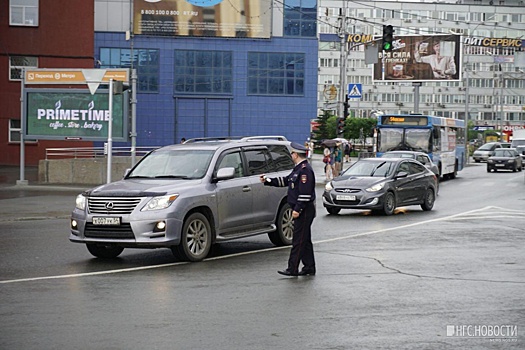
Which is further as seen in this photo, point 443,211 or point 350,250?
point 443,211

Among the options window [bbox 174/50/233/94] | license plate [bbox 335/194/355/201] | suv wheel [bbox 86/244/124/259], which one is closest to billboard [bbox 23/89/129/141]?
license plate [bbox 335/194/355/201]

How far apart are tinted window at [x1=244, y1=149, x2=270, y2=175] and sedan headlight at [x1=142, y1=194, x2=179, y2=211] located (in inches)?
85.1

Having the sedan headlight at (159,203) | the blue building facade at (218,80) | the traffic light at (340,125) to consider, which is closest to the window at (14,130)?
the blue building facade at (218,80)

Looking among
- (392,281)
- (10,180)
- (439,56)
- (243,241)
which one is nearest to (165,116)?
(439,56)

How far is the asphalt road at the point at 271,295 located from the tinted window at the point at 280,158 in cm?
139

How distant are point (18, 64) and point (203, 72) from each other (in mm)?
17600

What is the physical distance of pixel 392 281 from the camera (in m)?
11.3

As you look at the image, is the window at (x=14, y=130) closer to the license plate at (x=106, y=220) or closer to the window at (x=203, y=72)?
the window at (x=203, y=72)

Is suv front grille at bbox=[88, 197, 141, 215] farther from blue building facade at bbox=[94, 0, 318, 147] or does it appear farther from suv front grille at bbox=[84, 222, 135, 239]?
blue building facade at bbox=[94, 0, 318, 147]

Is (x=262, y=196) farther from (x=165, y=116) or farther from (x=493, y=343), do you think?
(x=165, y=116)

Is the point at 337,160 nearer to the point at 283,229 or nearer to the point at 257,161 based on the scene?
the point at 283,229

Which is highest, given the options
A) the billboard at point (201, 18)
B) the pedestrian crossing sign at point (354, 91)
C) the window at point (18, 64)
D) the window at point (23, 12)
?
the billboard at point (201, 18)

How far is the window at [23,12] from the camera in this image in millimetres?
49438

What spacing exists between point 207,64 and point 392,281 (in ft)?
178
